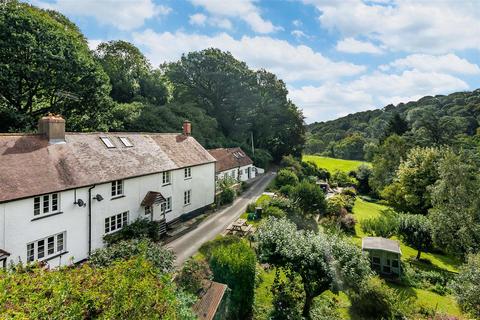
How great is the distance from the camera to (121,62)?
5284 centimetres

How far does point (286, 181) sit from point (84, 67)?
3167 centimetres

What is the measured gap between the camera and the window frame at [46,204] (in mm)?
16391

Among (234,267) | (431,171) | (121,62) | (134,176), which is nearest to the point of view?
(234,267)

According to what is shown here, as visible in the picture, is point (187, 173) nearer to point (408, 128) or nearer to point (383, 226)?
point (383, 226)

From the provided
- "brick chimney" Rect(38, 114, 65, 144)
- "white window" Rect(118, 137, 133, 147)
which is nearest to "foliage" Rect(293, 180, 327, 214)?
"white window" Rect(118, 137, 133, 147)

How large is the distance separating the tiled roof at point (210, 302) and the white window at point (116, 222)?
10932 mm

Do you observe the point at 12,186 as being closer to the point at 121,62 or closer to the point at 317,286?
the point at 317,286

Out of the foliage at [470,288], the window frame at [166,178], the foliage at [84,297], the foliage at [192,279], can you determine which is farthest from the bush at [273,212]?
the foliage at [84,297]

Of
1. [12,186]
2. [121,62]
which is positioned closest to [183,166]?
[12,186]

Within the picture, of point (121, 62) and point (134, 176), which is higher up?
point (121, 62)

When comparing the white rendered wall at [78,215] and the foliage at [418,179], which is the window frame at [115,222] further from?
the foliage at [418,179]

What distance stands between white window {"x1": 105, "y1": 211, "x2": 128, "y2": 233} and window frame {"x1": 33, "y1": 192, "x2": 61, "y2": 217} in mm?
4049

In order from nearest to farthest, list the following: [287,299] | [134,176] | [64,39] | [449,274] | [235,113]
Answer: [287,299], [134,176], [449,274], [64,39], [235,113]

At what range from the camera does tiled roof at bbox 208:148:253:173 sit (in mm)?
42209
